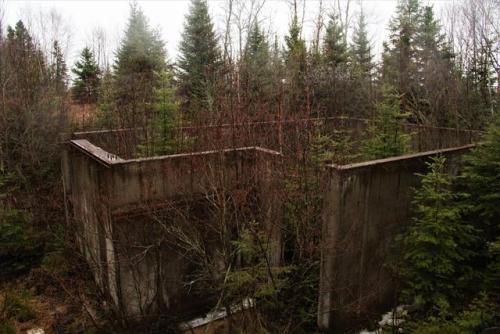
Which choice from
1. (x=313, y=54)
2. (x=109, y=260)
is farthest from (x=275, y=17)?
(x=109, y=260)

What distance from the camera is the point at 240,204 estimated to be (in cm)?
578

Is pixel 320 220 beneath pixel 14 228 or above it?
above

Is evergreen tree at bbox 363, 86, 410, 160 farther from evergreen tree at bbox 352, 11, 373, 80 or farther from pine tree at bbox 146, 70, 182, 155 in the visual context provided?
evergreen tree at bbox 352, 11, 373, 80

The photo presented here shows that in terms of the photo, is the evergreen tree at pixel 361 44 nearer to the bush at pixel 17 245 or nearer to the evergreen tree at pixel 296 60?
the evergreen tree at pixel 296 60

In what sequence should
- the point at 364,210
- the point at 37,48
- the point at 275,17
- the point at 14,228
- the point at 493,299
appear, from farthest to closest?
the point at 275,17 → the point at 37,48 → the point at 14,228 → the point at 364,210 → the point at 493,299

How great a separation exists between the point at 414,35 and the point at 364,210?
60.1ft

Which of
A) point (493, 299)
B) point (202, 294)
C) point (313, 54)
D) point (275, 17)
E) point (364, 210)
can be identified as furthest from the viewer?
point (275, 17)

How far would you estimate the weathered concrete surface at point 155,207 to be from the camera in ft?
19.3

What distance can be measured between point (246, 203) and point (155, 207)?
162cm

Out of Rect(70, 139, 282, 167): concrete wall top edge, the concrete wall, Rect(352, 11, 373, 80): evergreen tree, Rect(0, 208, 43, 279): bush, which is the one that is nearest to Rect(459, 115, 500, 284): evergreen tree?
the concrete wall

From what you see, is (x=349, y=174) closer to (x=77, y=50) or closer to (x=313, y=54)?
(x=313, y=54)

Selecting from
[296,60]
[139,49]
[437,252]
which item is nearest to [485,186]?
[437,252]

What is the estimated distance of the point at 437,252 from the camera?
5754mm

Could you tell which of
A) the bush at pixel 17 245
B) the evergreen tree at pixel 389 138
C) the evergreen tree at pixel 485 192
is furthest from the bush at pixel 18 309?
the evergreen tree at pixel 485 192
